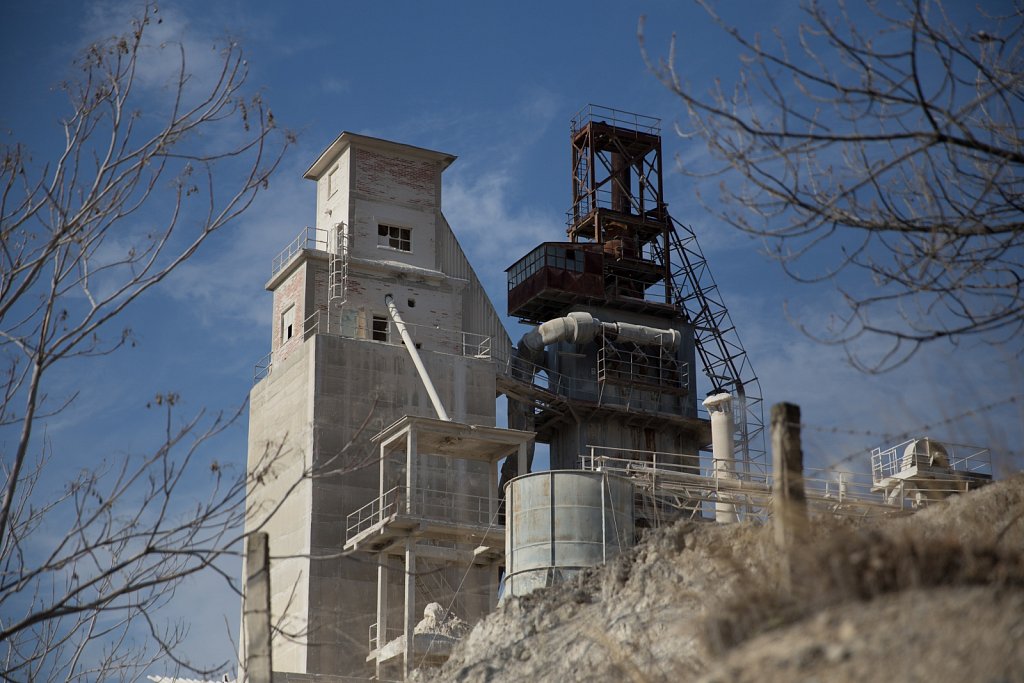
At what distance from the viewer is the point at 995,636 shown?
9141 millimetres

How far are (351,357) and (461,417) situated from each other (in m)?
4.15

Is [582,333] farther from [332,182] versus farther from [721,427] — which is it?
[332,182]

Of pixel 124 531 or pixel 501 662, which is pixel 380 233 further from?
pixel 124 531

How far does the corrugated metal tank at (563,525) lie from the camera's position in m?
31.4

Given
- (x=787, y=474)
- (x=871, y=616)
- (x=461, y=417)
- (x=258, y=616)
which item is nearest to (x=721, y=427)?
(x=461, y=417)

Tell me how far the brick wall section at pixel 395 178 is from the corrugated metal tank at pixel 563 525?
62.9 ft

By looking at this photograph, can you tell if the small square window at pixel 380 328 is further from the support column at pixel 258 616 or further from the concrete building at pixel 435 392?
the support column at pixel 258 616

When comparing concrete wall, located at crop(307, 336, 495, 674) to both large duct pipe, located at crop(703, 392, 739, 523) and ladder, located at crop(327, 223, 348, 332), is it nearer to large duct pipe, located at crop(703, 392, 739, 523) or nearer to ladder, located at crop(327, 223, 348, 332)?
ladder, located at crop(327, 223, 348, 332)

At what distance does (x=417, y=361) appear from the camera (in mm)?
44375

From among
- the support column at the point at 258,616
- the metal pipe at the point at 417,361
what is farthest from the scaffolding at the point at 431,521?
the support column at the point at 258,616

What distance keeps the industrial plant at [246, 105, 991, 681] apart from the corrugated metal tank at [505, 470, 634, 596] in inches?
2.0

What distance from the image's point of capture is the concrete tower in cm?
4062

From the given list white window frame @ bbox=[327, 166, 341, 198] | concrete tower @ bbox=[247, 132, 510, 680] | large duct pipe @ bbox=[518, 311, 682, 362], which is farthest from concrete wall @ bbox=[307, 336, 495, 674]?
white window frame @ bbox=[327, 166, 341, 198]

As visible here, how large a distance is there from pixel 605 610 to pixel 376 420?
21.5m
